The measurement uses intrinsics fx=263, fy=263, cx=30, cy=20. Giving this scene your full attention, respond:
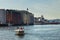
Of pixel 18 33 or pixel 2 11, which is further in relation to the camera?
pixel 2 11

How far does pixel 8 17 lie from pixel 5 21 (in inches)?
378

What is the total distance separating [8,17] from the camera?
593ft

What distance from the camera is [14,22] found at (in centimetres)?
18675

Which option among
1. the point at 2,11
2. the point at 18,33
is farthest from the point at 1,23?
the point at 18,33

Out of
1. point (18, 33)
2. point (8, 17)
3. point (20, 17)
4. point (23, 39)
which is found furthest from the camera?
point (20, 17)

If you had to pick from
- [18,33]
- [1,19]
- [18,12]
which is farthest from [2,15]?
[18,33]

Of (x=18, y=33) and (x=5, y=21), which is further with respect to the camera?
(x=5, y=21)

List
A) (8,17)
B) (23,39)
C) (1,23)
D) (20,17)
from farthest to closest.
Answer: (20,17) < (8,17) < (1,23) < (23,39)

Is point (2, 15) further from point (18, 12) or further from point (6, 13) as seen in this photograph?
point (18, 12)

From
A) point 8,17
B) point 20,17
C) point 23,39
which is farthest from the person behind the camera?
point 20,17

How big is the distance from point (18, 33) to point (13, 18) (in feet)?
412

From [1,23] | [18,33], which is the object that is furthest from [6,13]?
[18,33]

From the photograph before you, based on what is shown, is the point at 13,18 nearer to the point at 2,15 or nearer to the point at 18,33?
the point at 2,15

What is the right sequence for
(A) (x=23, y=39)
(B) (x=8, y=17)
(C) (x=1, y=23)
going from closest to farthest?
(A) (x=23, y=39), (C) (x=1, y=23), (B) (x=8, y=17)
